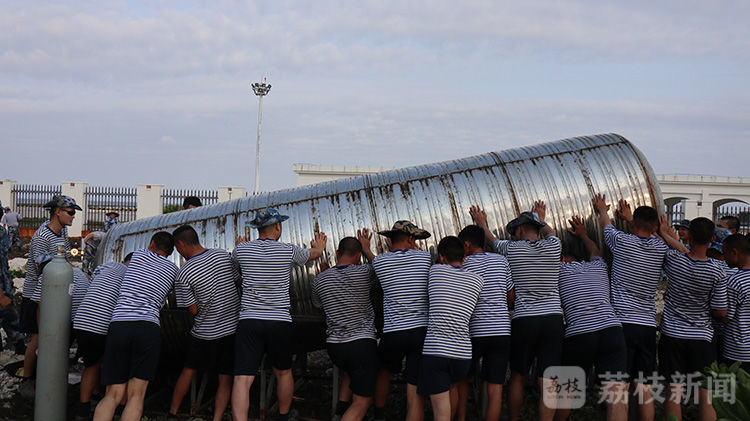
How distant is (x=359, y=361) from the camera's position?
4.79 meters

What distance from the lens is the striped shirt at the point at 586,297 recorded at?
185 inches

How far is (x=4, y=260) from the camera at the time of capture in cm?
706

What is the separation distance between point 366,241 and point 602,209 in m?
1.93

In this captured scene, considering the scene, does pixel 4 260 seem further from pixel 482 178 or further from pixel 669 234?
pixel 669 234

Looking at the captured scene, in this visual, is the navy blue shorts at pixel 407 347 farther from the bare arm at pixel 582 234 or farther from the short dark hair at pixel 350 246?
the bare arm at pixel 582 234

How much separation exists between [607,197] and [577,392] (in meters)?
1.58

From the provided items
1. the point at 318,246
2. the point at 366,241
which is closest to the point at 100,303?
the point at 318,246

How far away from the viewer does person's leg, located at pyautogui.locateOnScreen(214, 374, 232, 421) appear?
4.98m

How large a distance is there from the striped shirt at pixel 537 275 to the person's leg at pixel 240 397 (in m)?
2.07

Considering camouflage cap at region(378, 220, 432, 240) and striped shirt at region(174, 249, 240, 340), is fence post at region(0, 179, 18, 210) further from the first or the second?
camouflage cap at region(378, 220, 432, 240)

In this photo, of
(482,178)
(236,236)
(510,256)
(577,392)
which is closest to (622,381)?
(577,392)

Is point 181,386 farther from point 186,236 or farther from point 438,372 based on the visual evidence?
point 438,372

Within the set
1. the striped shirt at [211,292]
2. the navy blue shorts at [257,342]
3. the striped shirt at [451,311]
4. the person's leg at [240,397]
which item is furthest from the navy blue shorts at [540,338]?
the striped shirt at [211,292]

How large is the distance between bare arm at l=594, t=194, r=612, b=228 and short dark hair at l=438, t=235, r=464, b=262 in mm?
1381
